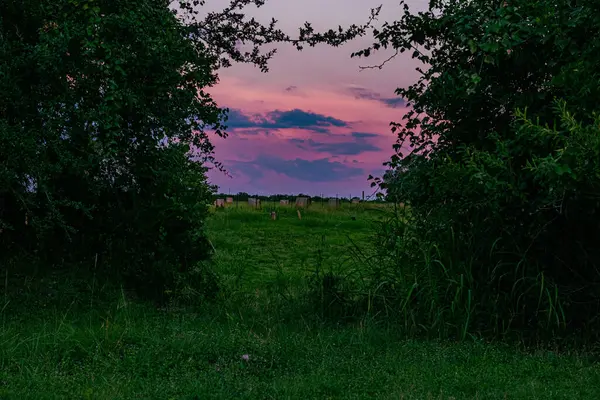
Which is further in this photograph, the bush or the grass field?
the bush

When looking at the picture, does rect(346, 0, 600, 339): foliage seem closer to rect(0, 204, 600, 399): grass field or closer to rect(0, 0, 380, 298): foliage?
rect(0, 204, 600, 399): grass field

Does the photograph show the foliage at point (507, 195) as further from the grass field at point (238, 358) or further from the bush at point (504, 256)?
the grass field at point (238, 358)

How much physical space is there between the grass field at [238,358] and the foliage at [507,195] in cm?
69

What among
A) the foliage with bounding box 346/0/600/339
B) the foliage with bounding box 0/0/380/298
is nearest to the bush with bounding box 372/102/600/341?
the foliage with bounding box 346/0/600/339

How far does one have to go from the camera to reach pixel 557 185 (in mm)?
6340

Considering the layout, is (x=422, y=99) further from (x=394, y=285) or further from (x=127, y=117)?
(x=127, y=117)

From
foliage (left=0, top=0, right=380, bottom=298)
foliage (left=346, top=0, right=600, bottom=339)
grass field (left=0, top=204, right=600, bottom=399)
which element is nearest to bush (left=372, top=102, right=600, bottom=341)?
foliage (left=346, top=0, right=600, bottom=339)

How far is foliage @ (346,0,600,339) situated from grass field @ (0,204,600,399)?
0.69m

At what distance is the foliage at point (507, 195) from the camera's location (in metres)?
6.91

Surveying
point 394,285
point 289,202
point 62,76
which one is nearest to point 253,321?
point 394,285

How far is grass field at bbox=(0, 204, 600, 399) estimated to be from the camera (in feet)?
16.9

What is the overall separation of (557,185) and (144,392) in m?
4.22

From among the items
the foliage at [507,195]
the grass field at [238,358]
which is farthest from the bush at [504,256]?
the grass field at [238,358]

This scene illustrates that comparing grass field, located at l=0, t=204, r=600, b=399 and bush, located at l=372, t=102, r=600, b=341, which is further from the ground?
bush, located at l=372, t=102, r=600, b=341
